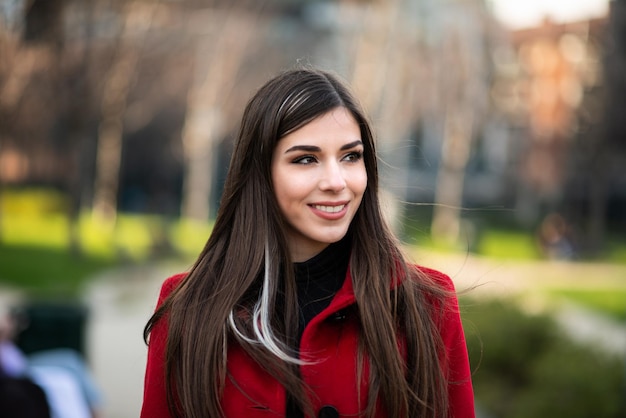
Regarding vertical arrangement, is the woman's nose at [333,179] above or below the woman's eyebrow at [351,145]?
below

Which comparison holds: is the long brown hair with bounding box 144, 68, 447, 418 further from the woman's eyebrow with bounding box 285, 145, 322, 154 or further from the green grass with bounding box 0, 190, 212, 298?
the green grass with bounding box 0, 190, 212, 298

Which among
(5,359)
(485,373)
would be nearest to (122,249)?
(485,373)

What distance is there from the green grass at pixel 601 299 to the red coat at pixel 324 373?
1162 cm

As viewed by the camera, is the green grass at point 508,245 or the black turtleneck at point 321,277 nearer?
the black turtleneck at point 321,277

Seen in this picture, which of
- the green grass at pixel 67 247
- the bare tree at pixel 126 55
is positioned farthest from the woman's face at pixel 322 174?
the bare tree at pixel 126 55

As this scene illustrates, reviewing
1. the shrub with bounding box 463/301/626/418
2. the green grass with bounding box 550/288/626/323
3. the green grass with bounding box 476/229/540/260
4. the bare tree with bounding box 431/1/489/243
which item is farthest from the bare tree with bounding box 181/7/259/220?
the shrub with bounding box 463/301/626/418

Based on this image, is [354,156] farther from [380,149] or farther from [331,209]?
[380,149]

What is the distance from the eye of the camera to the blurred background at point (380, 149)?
8672mm

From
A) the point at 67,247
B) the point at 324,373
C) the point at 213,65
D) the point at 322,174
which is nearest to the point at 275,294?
the point at 324,373

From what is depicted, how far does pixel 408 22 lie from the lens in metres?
23.1

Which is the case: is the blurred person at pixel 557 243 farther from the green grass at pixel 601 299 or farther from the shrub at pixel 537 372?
the shrub at pixel 537 372

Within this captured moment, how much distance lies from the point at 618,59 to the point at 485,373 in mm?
18112

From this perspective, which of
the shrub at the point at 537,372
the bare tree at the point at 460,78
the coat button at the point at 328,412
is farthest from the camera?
the bare tree at the point at 460,78

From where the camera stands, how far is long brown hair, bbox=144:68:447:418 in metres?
2.33
